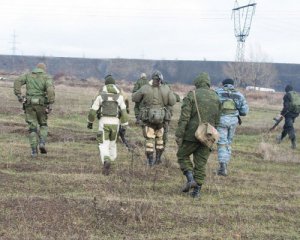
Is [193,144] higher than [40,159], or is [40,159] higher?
[193,144]

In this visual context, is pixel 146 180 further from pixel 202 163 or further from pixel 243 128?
pixel 243 128

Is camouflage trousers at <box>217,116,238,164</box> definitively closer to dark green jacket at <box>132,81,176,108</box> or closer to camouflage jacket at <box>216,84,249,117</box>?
camouflage jacket at <box>216,84,249,117</box>

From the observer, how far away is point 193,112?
8266 mm

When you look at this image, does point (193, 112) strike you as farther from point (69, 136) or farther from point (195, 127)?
point (69, 136)

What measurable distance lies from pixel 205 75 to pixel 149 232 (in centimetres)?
314

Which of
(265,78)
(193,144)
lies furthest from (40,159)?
(265,78)

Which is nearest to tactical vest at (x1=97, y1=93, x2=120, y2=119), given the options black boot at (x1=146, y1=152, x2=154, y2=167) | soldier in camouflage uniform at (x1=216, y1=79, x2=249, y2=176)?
black boot at (x1=146, y1=152, x2=154, y2=167)

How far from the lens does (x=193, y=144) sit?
8.31 metres

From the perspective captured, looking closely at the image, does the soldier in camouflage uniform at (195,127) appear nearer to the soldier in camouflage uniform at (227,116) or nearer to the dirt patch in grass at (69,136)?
the soldier in camouflage uniform at (227,116)

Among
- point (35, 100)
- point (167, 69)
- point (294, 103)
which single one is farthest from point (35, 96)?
point (167, 69)

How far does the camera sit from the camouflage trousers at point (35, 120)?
11039 millimetres

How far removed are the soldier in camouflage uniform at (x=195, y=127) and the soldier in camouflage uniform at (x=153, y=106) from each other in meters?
2.10

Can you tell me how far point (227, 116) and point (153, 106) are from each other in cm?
149

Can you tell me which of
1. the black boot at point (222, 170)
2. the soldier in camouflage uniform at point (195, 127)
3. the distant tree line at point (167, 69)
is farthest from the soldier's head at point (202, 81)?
the distant tree line at point (167, 69)
